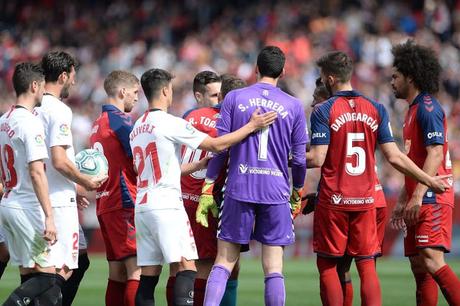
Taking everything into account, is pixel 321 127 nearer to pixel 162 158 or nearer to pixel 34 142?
pixel 162 158

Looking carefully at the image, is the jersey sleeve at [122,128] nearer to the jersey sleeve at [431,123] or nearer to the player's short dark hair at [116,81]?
the player's short dark hair at [116,81]

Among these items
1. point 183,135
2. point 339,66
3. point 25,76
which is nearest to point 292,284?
point 339,66

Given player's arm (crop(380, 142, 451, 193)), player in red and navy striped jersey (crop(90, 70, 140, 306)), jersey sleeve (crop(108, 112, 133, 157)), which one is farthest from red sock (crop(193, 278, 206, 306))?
player's arm (crop(380, 142, 451, 193))

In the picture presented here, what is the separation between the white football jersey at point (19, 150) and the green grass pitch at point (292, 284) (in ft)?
12.1

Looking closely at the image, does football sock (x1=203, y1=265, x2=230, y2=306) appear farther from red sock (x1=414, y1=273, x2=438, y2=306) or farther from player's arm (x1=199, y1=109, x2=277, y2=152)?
red sock (x1=414, y1=273, x2=438, y2=306)

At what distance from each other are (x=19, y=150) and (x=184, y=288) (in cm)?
184

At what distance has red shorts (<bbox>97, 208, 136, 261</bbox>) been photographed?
9859 mm

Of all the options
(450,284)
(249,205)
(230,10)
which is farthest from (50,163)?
(230,10)

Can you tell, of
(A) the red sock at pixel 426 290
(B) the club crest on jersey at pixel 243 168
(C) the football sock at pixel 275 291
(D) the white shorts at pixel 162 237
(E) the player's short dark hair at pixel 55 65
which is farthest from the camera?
(A) the red sock at pixel 426 290

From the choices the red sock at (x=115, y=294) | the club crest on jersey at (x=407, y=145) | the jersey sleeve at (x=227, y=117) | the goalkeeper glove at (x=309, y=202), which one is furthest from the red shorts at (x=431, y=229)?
the red sock at (x=115, y=294)

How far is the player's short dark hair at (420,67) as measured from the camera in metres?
10.1

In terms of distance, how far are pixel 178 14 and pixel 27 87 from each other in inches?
759

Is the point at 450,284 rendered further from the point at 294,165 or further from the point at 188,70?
the point at 188,70

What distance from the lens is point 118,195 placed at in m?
9.95
